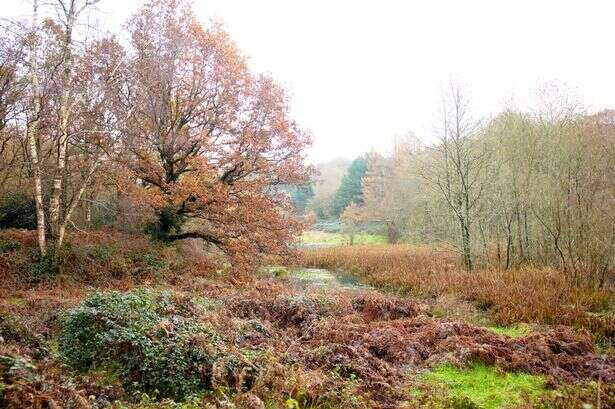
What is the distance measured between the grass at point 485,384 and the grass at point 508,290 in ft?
12.5

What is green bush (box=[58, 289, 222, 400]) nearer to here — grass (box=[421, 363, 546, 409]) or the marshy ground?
the marshy ground

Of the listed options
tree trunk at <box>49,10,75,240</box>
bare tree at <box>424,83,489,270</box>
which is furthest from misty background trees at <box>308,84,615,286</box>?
tree trunk at <box>49,10,75,240</box>

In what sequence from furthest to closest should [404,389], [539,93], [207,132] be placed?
[539,93] → [207,132] → [404,389]

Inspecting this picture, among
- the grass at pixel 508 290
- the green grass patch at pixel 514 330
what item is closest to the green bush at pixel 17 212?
the grass at pixel 508 290

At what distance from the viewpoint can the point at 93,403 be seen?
504cm

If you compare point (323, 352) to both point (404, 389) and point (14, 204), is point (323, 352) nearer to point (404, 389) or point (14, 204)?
point (404, 389)

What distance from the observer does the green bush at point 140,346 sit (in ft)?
20.7

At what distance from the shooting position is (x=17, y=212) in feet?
51.4

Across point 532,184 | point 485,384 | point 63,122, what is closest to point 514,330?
point 485,384

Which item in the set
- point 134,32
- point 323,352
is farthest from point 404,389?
point 134,32

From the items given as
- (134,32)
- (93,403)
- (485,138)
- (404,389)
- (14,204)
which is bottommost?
(404,389)

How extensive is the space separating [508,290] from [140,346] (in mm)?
11165

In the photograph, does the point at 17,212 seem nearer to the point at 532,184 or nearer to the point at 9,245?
the point at 9,245

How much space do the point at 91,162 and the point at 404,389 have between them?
1262cm
